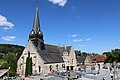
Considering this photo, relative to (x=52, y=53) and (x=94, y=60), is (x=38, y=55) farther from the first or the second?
(x=94, y=60)

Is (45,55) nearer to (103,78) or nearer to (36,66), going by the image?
(36,66)

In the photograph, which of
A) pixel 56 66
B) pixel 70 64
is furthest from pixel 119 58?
pixel 56 66

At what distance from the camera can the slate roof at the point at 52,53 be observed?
4846cm

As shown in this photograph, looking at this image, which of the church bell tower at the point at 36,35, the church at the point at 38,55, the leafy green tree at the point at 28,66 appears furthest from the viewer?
the church bell tower at the point at 36,35

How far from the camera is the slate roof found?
48.5 m

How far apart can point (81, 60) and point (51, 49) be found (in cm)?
1969

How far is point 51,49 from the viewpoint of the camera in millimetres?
54719

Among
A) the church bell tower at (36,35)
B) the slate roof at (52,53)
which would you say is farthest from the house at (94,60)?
the church bell tower at (36,35)

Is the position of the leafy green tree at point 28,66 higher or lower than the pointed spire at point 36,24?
lower

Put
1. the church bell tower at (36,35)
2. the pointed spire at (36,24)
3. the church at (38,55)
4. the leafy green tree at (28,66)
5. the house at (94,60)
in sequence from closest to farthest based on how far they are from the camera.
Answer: the leafy green tree at (28,66), the church at (38,55), the church bell tower at (36,35), the pointed spire at (36,24), the house at (94,60)

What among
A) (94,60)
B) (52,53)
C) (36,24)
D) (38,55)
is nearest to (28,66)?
(38,55)

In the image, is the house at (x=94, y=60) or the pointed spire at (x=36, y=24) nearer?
the pointed spire at (x=36, y=24)

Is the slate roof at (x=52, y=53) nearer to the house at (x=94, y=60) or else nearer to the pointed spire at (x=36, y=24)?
the pointed spire at (x=36, y=24)

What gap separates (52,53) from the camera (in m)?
53.5
